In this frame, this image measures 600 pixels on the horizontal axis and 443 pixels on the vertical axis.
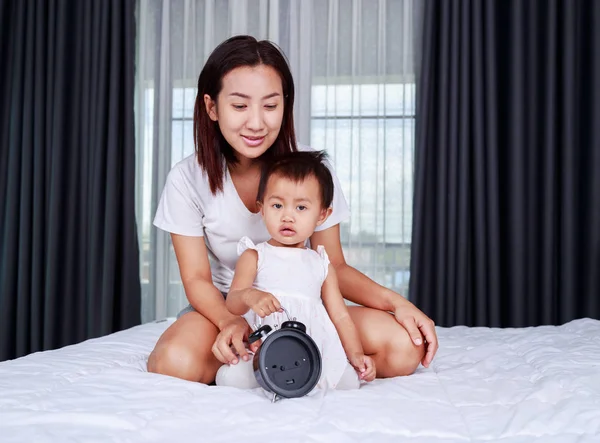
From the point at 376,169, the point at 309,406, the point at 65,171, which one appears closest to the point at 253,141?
the point at 309,406

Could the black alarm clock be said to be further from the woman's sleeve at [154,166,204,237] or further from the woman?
the woman's sleeve at [154,166,204,237]

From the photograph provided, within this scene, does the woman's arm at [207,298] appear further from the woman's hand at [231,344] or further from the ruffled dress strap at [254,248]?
the ruffled dress strap at [254,248]

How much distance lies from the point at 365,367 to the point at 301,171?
444 mm

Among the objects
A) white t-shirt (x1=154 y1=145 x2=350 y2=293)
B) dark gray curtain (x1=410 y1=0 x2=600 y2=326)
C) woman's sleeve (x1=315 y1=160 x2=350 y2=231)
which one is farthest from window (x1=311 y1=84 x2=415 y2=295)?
white t-shirt (x1=154 y1=145 x2=350 y2=293)

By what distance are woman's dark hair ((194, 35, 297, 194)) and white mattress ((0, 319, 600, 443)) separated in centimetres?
52

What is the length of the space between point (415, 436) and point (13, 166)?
10.1 feet

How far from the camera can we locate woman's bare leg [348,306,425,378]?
4.18 feet

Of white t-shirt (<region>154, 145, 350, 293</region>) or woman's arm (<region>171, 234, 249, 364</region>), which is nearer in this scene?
woman's arm (<region>171, 234, 249, 364</region>)

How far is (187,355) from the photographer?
1.21 m

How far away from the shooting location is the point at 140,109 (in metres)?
3.34

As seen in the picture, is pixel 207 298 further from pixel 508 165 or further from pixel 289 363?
pixel 508 165

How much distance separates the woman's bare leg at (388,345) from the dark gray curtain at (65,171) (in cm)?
217

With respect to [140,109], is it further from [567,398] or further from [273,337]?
[567,398]

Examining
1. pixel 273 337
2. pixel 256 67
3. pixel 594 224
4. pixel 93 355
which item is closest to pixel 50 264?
pixel 93 355
